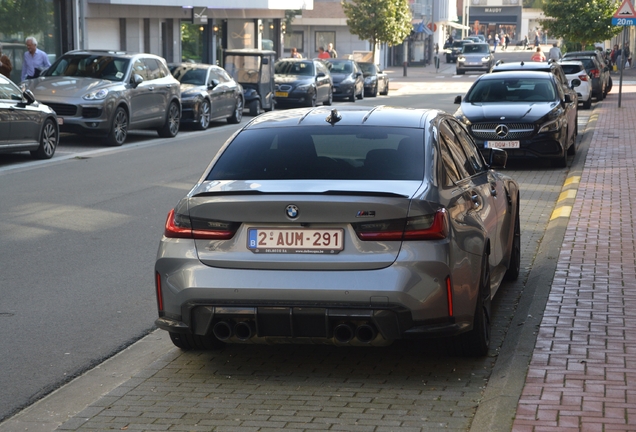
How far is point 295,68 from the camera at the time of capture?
3350cm

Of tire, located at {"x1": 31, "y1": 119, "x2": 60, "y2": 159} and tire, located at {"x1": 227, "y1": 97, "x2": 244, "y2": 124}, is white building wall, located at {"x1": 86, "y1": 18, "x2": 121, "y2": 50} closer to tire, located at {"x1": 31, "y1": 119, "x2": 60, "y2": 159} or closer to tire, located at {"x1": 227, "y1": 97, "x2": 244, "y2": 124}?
tire, located at {"x1": 227, "y1": 97, "x2": 244, "y2": 124}

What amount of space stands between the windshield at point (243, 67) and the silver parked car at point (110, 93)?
744 cm

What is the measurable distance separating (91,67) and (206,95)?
4.05m

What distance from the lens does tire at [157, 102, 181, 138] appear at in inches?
875

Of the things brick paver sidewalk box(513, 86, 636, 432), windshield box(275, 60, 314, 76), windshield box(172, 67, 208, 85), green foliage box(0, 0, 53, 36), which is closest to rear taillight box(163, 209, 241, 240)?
brick paver sidewalk box(513, 86, 636, 432)

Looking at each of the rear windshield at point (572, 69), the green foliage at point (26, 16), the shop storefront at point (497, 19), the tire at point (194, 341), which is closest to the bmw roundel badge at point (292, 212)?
the tire at point (194, 341)

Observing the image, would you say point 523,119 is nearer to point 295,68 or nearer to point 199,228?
point 199,228

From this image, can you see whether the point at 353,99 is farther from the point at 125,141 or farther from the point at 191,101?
the point at 125,141

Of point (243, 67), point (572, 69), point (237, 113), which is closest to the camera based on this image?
point (237, 113)

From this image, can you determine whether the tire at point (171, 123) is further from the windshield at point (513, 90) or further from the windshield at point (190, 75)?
the windshield at point (513, 90)

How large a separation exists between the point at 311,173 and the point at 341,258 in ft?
2.33

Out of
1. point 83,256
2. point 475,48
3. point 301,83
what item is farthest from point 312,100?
point 475,48

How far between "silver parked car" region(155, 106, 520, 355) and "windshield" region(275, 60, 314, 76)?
90.1 ft

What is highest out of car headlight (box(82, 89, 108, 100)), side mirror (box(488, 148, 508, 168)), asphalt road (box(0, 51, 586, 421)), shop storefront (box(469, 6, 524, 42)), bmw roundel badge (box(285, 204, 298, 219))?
shop storefront (box(469, 6, 524, 42))
